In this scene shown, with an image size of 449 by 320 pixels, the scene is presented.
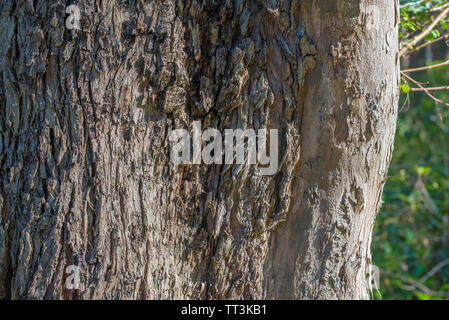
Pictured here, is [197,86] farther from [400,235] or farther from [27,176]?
[400,235]

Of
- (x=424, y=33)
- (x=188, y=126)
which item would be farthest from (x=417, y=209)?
(x=188, y=126)

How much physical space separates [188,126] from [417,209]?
4.54 meters

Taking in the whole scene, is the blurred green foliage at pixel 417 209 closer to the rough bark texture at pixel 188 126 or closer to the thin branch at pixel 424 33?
the thin branch at pixel 424 33

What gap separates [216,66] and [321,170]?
1.94 ft

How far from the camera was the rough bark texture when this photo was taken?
1.64 meters

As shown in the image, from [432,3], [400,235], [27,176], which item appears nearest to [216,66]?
[27,176]

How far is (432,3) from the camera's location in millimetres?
3121

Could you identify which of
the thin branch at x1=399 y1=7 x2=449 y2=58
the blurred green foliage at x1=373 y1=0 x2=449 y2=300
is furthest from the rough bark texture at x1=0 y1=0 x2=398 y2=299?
the blurred green foliage at x1=373 y1=0 x2=449 y2=300

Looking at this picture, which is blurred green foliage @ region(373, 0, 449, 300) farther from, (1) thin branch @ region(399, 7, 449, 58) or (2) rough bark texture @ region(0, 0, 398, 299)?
(2) rough bark texture @ region(0, 0, 398, 299)

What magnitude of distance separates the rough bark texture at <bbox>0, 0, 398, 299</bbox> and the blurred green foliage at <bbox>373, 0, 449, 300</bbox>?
11.4ft

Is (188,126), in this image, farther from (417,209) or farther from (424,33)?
(417,209)

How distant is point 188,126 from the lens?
1.78m

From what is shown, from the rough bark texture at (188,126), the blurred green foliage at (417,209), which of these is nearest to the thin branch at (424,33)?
the rough bark texture at (188,126)

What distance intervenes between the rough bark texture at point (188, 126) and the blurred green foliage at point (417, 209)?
346 centimetres
